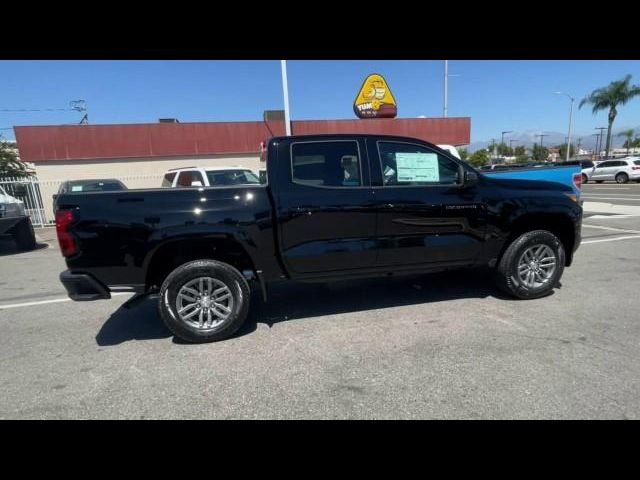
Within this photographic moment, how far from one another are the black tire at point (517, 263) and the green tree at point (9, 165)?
35734 millimetres

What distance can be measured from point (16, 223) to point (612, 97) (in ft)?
166

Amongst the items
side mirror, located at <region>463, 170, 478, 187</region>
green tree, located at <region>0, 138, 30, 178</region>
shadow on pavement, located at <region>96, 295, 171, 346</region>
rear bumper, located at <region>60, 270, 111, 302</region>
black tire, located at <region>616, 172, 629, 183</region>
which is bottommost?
black tire, located at <region>616, 172, 629, 183</region>

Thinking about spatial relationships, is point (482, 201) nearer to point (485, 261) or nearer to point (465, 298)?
point (485, 261)

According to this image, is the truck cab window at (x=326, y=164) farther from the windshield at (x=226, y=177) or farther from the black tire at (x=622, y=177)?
the black tire at (x=622, y=177)

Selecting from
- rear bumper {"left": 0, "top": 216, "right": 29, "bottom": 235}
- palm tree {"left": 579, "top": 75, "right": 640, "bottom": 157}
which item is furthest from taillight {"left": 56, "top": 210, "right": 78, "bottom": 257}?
palm tree {"left": 579, "top": 75, "right": 640, "bottom": 157}

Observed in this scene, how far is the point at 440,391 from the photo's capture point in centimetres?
257

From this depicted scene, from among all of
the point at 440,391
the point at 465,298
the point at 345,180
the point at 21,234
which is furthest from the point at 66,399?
the point at 21,234

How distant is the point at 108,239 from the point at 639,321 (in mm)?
5247

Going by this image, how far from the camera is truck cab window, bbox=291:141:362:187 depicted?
3.63 m

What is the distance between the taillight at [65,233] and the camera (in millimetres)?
3117

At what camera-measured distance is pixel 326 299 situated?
459 centimetres

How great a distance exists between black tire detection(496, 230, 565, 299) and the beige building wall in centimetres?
1337

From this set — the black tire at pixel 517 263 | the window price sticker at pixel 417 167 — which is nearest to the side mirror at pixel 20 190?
the window price sticker at pixel 417 167

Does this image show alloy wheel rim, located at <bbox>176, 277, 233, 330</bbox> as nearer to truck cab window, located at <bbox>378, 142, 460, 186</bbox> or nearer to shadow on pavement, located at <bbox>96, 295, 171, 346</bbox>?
shadow on pavement, located at <bbox>96, 295, 171, 346</bbox>
